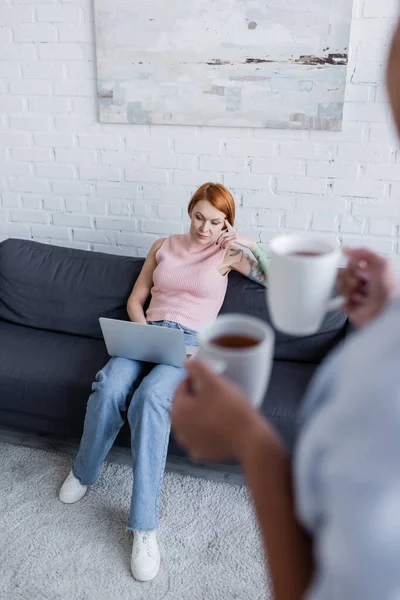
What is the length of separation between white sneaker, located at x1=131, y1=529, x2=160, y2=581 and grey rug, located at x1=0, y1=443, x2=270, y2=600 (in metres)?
0.02

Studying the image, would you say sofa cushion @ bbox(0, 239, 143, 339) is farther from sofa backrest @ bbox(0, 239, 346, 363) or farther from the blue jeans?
the blue jeans

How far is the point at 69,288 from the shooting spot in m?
2.45

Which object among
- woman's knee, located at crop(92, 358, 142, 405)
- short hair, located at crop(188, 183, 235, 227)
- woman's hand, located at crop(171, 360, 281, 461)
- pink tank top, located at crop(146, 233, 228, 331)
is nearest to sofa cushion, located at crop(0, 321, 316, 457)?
woman's knee, located at crop(92, 358, 142, 405)

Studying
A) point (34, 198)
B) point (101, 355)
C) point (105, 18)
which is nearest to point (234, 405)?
point (101, 355)

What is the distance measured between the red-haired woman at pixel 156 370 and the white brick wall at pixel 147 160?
31cm

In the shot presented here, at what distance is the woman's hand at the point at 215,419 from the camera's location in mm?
628

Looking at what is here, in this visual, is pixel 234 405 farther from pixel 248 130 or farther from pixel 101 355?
pixel 248 130

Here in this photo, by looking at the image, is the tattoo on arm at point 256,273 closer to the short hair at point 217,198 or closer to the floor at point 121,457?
the short hair at point 217,198

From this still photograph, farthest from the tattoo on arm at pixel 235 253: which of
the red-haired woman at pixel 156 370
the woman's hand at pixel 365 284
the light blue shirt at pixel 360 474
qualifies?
the light blue shirt at pixel 360 474

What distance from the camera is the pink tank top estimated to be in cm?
216

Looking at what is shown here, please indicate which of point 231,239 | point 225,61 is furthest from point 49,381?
point 225,61

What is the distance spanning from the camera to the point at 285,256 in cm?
78

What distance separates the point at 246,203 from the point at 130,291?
0.61 meters

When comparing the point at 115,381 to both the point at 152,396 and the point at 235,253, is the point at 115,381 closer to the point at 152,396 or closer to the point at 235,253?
the point at 152,396
